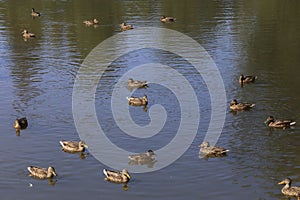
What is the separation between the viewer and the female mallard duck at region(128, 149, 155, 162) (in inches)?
938

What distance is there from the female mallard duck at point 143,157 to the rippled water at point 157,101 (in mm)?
947

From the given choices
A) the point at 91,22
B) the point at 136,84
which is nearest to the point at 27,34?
the point at 91,22

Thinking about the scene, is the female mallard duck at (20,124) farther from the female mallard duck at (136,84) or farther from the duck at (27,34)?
the duck at (27,34)

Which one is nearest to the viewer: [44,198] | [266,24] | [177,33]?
[44,198]

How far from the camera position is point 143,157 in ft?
78.3

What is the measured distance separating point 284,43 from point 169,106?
19.4 meters

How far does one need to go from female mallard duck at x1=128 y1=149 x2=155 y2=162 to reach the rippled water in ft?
3.11

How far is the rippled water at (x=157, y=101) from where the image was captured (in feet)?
71.8

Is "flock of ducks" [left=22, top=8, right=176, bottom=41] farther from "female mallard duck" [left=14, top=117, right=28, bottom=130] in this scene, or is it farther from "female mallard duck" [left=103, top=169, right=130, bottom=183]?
"female mallard duck" [left=103, top=169, right=130, bottom=183]

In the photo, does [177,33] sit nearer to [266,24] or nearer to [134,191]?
[266,24]

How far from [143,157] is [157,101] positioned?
8.18 metres

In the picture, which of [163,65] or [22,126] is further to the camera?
[163,65]

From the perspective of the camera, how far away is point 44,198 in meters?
20.8

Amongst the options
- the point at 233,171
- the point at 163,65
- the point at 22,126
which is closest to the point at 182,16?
the point at 163,65
